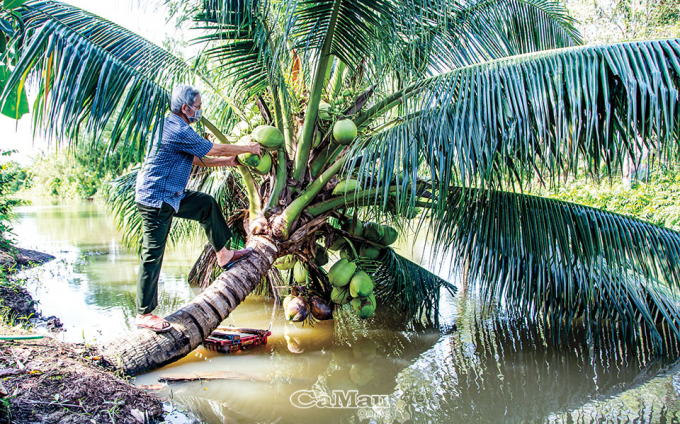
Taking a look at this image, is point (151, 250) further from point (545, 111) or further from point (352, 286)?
point (545, 111)

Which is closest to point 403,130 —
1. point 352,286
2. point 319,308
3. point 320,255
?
point 352,286

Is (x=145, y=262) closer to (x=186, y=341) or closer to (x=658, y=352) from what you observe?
(x=186, y=341)

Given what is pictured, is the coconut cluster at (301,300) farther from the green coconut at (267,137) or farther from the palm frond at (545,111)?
the palm frond at (545,111)

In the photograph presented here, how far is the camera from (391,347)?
3.95 m

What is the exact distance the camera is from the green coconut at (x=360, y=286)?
3.87 m

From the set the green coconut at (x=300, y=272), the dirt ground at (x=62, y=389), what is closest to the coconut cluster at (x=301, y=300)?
the green coconut at (x=300, y=272)

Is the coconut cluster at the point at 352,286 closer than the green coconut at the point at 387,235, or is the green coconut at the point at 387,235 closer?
the coconut cluster at the point at 352,286

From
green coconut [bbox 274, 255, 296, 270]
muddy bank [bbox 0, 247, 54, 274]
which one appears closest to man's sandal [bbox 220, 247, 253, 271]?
green coconut [bbox 274, 255, 296, 270]

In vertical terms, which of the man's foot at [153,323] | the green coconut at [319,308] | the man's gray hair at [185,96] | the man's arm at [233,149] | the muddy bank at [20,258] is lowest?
the muddy bank at [20,258]

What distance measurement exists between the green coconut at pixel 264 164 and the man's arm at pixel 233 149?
11 centimetres

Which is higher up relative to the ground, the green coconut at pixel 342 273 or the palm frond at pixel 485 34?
the palm frond at pixel 485 34

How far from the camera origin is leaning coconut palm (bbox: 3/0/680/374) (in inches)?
112

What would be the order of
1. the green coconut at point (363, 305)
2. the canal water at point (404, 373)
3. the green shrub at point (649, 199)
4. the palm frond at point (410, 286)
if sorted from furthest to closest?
the green shrub at point (649, 199) < the palm frond at point (410, 286) < the green coconut at point (363, 305) < the canal water at point (404, 373)

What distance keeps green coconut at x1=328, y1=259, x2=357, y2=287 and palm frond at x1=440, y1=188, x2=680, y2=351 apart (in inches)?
30.3
